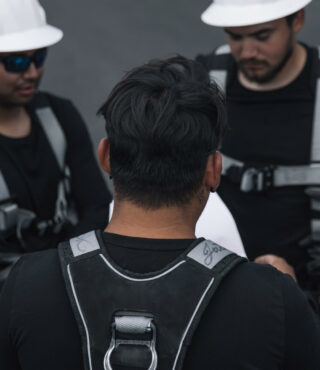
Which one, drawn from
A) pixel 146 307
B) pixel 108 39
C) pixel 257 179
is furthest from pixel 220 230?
pixel 108 39

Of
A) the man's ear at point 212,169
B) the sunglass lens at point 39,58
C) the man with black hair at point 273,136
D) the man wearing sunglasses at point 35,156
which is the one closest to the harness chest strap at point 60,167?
the man wearing sunglasses at point 35,156

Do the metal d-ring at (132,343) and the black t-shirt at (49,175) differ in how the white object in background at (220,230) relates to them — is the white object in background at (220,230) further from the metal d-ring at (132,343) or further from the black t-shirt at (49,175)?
the black t-shirt at (49,175)

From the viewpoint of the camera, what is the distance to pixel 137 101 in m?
1.29

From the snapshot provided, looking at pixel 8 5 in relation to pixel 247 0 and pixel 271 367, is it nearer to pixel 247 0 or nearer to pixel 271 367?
pixel 247 0

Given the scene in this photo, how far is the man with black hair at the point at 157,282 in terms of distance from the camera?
1252 mm

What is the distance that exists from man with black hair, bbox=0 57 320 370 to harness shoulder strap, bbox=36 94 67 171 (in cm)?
121

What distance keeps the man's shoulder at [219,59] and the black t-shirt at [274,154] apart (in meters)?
0.12

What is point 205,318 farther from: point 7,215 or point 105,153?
point 7,215

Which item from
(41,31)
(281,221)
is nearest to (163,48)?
(41,31)

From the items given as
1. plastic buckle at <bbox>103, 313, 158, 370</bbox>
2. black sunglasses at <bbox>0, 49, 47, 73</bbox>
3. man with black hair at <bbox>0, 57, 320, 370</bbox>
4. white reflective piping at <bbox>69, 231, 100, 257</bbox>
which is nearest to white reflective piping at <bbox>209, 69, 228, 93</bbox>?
black sunglasses at <bbox>0, 49, 47, 73</bbox>

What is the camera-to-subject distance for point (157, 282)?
127cm

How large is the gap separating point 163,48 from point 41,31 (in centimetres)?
120

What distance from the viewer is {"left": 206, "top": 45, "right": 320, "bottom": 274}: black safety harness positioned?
2350 millimetres

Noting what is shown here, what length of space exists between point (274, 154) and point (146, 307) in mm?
1305
